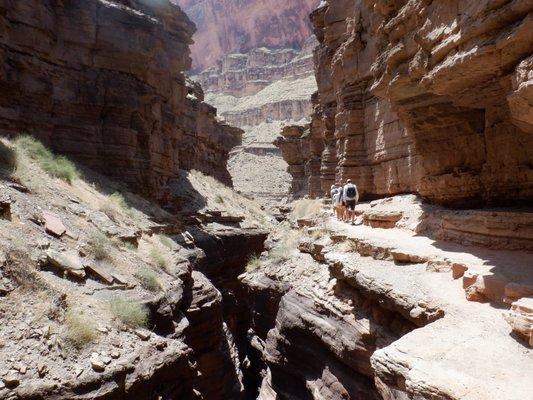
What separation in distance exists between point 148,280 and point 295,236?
5997mm

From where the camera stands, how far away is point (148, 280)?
8875mm

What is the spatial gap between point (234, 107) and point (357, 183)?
9175 cm

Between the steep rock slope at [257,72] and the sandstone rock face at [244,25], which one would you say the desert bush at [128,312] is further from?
the sandstone rock face at [244,25]

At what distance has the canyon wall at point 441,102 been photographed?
4.94 meters

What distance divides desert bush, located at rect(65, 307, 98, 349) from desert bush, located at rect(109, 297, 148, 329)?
2.27 feet

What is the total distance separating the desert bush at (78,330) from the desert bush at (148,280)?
2.54m

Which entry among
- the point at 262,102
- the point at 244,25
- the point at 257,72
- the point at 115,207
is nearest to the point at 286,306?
the point at 115,207

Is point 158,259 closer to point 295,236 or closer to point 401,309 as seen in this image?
point 295,236

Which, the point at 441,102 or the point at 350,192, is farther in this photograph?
the point at 350,192

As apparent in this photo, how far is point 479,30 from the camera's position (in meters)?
5.05

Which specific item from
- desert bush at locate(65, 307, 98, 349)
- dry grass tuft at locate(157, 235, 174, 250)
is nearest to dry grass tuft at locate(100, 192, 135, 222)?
dry grass tuft at locate(157, 235, 174, 250)

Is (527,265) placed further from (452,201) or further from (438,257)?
(452,201)

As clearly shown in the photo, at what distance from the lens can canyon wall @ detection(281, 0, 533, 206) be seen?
16.2 feet

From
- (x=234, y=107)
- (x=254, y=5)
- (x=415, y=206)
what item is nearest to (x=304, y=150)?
(x=415, y=206)
